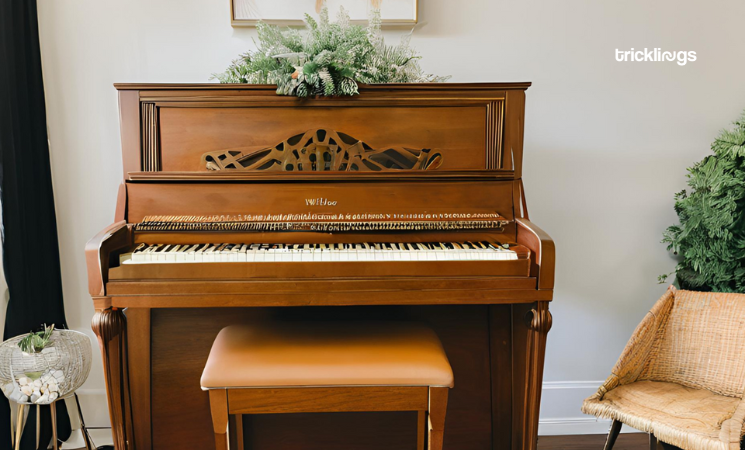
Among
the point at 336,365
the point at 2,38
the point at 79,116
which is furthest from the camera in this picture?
the point at 79,116

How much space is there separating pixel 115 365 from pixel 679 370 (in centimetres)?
195

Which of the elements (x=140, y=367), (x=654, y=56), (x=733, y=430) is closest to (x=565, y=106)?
(x=654, y=56)

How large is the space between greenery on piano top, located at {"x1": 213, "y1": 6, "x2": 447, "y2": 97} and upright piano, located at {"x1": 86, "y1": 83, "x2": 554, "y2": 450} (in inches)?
2.5

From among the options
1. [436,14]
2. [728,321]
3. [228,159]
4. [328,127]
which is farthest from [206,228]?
[728,321]

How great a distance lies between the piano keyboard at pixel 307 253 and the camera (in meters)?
1.44

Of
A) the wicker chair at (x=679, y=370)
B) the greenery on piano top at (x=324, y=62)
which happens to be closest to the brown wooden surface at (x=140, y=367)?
the greenery on piano top at (x=324, y=62)

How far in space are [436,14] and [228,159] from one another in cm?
120

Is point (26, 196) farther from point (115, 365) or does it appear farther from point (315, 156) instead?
point (315, 156)

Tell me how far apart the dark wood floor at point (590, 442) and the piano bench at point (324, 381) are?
1057 mm

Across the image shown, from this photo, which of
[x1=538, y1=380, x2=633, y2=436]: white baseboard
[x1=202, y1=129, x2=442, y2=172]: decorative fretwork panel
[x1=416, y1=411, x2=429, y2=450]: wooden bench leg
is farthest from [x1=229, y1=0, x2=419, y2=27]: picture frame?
[x1=538, y1=380, x2=633, y2=436]: white baseboard

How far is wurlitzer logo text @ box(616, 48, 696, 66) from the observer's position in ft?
7.39

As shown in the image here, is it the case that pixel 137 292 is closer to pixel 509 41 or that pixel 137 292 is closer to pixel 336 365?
pixel 336 365

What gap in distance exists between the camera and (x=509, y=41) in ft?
7.32

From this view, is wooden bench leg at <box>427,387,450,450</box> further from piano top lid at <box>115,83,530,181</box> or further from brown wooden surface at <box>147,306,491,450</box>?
piano top lid at <box>115,83,530,181</box>
